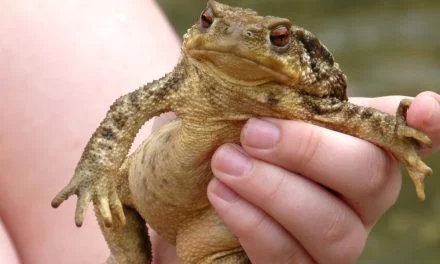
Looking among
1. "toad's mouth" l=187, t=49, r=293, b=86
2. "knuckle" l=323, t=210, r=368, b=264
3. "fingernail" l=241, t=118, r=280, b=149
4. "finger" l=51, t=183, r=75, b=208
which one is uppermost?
"toad's mouth" l=187, t=49, r=293, b=86

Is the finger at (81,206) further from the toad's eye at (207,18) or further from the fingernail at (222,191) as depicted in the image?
the toad's eye at (207,18)

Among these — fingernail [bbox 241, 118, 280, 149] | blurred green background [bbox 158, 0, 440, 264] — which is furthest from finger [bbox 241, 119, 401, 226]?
blurred green background [bbox 158, 0, 440, 264]

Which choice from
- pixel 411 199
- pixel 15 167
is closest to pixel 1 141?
pixel 15 167

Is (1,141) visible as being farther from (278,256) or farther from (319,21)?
(319,21)

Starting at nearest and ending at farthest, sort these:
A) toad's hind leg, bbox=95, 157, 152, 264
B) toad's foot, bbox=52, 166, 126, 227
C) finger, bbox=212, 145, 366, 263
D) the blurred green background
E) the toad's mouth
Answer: the toad's mouth
finger, bbox=212, 145, 366, 263
toad's foot, bbox=52, 166, 126, 227
toad's hind leg, bbox=95, 157, 152, 264
the blurred green background

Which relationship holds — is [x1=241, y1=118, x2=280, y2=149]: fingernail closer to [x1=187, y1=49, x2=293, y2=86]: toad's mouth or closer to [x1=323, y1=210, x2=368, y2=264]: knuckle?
[x1=187, y1=49, x2=293, y2=86]: toad's mouth

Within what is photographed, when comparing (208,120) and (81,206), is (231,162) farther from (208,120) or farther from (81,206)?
(81,206)

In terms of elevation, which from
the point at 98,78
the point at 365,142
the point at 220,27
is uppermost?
the point at 220,27
